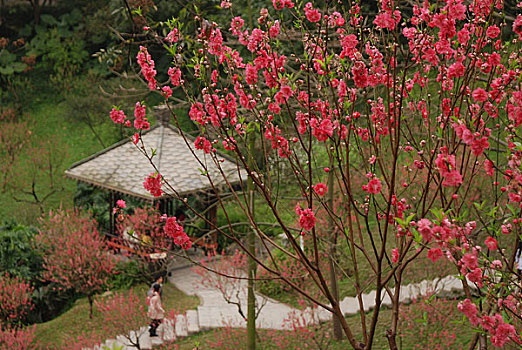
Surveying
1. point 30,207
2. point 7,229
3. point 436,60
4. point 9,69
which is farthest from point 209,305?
point 9,69

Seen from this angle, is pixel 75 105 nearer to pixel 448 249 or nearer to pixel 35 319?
pixel 35 319

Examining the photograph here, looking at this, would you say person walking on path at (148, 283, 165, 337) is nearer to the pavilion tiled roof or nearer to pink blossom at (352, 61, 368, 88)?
the pavilion tiled roof

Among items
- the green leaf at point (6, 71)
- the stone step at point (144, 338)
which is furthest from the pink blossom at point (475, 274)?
the green leaf at point (6, 71)

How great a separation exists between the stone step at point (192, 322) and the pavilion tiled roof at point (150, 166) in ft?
6.90

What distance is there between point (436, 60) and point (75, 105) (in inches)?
566

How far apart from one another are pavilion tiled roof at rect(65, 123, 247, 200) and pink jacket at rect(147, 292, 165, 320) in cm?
238

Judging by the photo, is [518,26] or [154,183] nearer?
[518,26]

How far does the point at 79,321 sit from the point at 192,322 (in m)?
1.93

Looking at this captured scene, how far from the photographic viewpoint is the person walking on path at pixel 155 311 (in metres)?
7.70

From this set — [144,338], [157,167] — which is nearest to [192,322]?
[144,338]

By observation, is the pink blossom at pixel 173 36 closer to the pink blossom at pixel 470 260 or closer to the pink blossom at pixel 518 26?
the pink blossom at pixel 518 26

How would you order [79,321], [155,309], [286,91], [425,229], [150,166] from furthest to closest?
[150,166]
[79,321]
[155,309]
[286,91]
[425,229]

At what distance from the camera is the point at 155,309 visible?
7.72 m

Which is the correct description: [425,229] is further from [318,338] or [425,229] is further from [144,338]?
[144,338]
